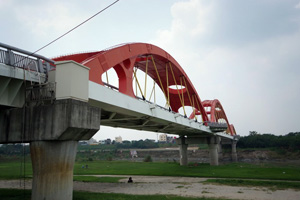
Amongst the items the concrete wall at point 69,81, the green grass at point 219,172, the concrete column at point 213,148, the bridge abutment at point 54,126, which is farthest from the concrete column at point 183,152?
the concrete wall at point 69,81

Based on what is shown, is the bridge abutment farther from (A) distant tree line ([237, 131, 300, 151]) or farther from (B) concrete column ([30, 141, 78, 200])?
(A) distant tree line ([237, 131, 300, 151])

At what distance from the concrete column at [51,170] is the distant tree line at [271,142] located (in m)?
88.6

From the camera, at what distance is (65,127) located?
30.2 ft

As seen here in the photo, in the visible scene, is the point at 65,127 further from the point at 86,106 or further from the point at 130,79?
the point at 130,79

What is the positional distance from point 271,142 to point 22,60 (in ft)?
319

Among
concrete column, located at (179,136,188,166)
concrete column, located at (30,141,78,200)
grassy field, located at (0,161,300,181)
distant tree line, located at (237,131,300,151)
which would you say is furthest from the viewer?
distant tree line, located at (237,131,300,151)

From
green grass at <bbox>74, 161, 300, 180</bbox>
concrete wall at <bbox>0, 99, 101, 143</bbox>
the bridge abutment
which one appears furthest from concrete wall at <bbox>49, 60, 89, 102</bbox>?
green grass at <bbox>74, 161, 300, 180</bbox>

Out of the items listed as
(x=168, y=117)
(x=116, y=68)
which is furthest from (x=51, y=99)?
(x=168, y=117)

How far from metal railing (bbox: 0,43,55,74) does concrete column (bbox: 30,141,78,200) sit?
10.2 feet

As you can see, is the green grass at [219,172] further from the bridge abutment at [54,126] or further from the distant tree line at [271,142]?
the distant tree line at [271,142]

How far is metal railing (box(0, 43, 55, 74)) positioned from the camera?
932 cm

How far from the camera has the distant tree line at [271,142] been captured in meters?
82.9

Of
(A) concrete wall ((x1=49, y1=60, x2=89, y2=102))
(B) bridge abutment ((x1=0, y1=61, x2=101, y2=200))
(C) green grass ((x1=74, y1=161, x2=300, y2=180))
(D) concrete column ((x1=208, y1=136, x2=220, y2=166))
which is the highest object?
(A) concrete wall ((x1=49, y1=60, x2=89, y2=102))

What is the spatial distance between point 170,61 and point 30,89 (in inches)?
761
